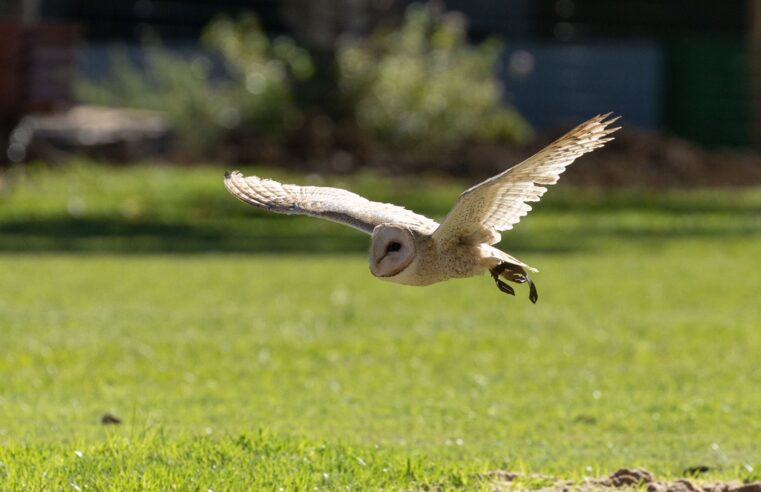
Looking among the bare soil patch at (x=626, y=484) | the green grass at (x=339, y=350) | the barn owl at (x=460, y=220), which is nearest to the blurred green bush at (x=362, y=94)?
the green grass at (x=339, y=350)

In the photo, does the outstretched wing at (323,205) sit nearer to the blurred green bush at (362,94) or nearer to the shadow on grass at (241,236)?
the shadow on grass at (241,236)

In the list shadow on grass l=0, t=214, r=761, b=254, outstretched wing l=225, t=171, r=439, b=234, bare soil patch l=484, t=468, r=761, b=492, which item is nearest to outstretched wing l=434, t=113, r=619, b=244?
outstretched wing l=225, t=171, r=439, b=234

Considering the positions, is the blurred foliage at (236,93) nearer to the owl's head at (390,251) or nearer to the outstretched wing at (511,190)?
the outstretched wing at (511,190)

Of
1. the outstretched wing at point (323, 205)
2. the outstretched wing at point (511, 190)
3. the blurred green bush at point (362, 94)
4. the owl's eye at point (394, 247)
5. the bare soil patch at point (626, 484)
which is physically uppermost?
the outstretched wing at point (511, 190)

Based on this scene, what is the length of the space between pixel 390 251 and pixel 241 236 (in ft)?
37.4

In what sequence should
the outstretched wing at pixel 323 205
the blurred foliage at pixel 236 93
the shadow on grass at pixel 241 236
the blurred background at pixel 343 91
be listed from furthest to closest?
the blurred foliage at pixel 236 93 < the blurred background at pixel 343 91 < the shadow on grass at pixel 241 236 < the outstretched wing at pixel 323 205

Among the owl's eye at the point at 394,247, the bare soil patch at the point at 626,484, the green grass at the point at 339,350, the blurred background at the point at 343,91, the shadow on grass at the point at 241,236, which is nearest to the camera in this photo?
the owl's eye at the point at 394,247

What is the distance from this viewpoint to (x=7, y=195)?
18234 mm

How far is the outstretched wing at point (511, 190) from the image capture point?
6000 millimetres

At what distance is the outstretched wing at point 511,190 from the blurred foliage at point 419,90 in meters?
14.7

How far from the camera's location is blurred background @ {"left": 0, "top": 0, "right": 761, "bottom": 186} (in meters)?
20.3

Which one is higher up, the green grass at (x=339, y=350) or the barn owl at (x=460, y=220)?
the barn owl at (x=460, y=220)

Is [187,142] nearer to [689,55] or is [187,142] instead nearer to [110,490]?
[689,55]

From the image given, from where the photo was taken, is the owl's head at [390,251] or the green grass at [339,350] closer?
the owl's head at [390,251]
